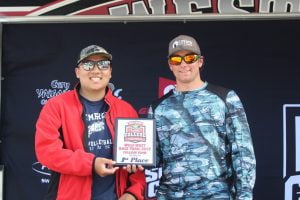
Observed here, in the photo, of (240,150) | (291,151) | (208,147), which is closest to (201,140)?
(208,147)

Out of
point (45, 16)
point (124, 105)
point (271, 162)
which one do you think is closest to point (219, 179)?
point (124, 105)

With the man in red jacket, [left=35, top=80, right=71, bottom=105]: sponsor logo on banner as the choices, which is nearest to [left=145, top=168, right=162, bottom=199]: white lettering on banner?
[left=35, top=80, right=71, bottom=105]: sponsor logo on banner

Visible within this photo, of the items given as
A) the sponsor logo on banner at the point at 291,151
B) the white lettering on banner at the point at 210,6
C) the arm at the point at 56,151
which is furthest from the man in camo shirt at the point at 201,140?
the sponsor logo on banner at the point at 291,151

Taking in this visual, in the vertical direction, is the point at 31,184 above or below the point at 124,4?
below

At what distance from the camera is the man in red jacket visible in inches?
89.4

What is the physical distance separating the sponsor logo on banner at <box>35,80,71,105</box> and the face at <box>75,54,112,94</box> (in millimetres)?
1245

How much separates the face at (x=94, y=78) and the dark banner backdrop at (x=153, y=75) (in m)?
1.19

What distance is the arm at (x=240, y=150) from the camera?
2316 mm

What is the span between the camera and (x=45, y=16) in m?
3.55

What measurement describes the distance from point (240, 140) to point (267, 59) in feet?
4.73

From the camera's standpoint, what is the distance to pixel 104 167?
2.25m

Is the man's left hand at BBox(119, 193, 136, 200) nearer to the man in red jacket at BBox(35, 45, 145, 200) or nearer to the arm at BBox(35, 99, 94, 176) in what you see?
the man in red jacket at BBox(35, 45, 145, 200)

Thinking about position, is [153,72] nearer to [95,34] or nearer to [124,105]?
[95,34]

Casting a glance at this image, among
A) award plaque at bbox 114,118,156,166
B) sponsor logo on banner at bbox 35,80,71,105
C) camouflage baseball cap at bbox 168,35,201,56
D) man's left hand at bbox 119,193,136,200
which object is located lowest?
man's left hand at bbox 119,193,136,200
